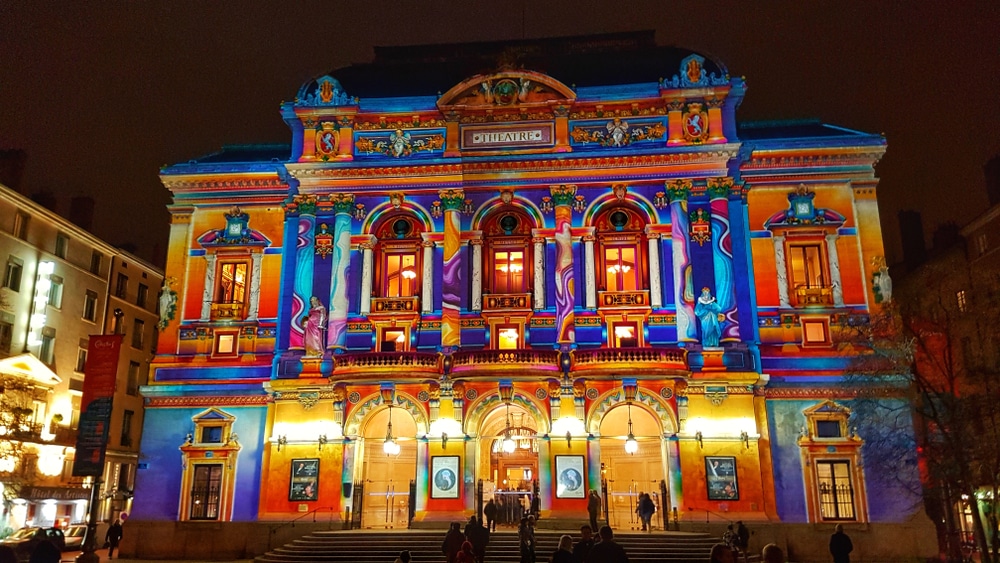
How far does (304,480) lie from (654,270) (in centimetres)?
1717

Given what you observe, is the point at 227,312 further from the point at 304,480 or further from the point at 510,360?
the point at 510,360

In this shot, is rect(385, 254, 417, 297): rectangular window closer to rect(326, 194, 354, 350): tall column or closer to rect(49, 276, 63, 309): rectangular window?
rect(326, 194, 354, 350): tall column

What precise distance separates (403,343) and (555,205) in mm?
9034

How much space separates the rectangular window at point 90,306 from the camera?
49.7m

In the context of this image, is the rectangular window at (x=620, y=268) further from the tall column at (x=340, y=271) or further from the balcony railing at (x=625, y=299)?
the tall column at (x=340, y=271)

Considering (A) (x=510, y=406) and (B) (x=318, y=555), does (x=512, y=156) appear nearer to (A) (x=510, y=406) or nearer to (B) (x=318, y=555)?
(A) (x=510, y=406)

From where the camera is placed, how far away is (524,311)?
34.4 metres

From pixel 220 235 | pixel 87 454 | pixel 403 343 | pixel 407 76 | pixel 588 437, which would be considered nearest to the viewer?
pixel 87 454

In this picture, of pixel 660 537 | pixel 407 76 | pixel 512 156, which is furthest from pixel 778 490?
pixel 407 76

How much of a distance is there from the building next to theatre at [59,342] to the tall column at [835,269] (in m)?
33.8

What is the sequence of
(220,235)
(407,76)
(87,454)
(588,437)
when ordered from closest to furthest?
(87,454)
(588,437)
(220,235)
(407,76)

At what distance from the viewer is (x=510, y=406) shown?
34562 mm

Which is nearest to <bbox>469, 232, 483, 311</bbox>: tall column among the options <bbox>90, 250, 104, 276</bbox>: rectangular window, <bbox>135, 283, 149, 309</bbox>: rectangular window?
<bbox>90, 250, 104, 276</bbox>: rectangular window

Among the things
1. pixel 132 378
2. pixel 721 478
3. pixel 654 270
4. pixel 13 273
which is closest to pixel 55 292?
pixel 13 273
